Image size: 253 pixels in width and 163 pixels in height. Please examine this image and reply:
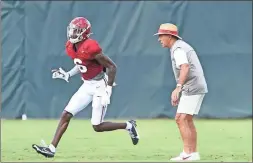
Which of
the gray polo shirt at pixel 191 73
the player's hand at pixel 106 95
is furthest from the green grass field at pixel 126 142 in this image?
the gray polo shirt at pixel 191 73

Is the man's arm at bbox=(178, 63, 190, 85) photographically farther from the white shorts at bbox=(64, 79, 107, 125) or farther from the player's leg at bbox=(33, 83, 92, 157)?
the player's leg at bbox=(33, 83, 92, 157)

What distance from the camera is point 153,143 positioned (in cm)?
1012

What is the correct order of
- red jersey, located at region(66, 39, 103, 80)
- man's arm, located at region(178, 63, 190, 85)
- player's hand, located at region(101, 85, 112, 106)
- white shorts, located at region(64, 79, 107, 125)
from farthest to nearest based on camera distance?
1. white shorts, located at region(64, 79, 107, 125)
2. player's hand, located at region(101, 85, 112, 106)
3. red jersey, located at region(66, 39, 103, 80)
4. man's arm, located at region(178, 63, 190, 85)

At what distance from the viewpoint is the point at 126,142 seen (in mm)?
10180

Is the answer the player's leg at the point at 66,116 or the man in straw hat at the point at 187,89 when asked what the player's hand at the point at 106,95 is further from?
the man in straw hat at the point at 187,89

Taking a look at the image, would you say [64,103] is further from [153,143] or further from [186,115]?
[186,115]

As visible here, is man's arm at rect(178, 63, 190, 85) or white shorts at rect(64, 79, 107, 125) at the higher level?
man's arm at rect(178, 63, 190, 85)

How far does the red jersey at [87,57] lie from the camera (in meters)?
8.20

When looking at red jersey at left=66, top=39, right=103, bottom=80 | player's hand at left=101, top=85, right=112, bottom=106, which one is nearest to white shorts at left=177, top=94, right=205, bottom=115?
player's hand at left=101, top=85, right=112, bottom=106

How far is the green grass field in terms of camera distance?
8.50m

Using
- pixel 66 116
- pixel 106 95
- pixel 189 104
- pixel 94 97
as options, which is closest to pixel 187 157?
pixel 189 104

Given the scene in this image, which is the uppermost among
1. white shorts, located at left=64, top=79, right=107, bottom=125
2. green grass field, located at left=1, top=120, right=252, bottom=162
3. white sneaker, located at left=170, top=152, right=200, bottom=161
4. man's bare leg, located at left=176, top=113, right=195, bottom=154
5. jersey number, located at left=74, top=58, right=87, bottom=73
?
jersey number, located at left=74, top=58, right=87, bottom=73

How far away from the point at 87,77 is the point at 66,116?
1.84ft

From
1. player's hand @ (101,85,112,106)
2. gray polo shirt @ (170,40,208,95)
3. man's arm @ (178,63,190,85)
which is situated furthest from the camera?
player's hand @ (101,85,112,106)
